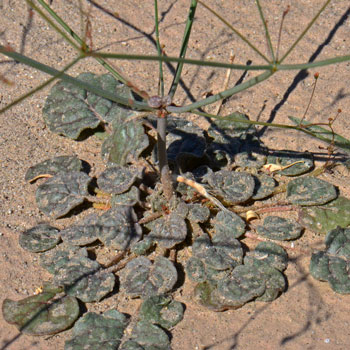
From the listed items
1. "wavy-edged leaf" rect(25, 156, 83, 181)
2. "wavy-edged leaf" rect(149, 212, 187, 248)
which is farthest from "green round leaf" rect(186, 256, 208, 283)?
"wavy-edged leaf" rect(25, 156, 83, 181)

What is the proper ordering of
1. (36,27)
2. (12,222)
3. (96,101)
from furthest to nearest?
1. (36,27)
2. (96,101)
3. (12,222)

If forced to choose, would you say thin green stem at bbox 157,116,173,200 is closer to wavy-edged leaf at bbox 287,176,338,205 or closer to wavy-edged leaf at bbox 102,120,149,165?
wavy-edged leaf at bbox 102,120,149,165

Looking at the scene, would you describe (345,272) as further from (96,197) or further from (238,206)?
(96,197)

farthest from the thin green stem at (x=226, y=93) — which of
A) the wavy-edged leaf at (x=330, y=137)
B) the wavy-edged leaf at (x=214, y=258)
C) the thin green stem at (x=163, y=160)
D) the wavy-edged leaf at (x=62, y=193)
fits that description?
the wavy-edged leaf at (x=330, y=137)

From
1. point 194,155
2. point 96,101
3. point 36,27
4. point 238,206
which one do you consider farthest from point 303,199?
point 36,27

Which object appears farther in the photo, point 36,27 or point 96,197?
point 36,27

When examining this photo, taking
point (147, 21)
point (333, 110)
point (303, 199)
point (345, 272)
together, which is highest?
point (147, 21)
